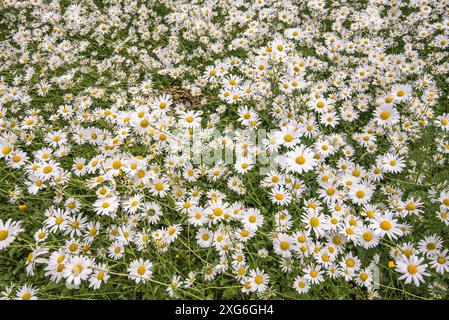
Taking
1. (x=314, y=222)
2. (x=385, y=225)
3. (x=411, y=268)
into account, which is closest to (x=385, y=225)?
(x=385, y=225)

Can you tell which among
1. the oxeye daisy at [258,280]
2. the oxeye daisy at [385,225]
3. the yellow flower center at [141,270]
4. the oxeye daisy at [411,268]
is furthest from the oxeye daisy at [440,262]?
the yellow flower center at [141,270]

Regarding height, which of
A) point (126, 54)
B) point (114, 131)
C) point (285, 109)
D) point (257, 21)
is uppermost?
point (257, 21)

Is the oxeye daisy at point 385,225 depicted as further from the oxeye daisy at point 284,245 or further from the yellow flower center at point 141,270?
the yellow flower center at point 141,270

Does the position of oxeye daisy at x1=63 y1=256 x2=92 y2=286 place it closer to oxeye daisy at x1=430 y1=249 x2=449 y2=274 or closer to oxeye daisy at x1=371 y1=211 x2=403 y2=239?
oxeye daisy at x1=371 y1=211 x2=403 y2=239

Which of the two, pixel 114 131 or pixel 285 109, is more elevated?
pixel 285 109

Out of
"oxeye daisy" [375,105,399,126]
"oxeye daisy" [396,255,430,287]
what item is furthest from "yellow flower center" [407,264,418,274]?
"oxeye daisy" [375,105,399,126]

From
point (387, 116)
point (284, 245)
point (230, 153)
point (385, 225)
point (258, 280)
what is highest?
point (387, 116)

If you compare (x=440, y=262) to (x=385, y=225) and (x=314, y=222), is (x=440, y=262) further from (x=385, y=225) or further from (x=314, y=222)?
(x=314, y=222)
